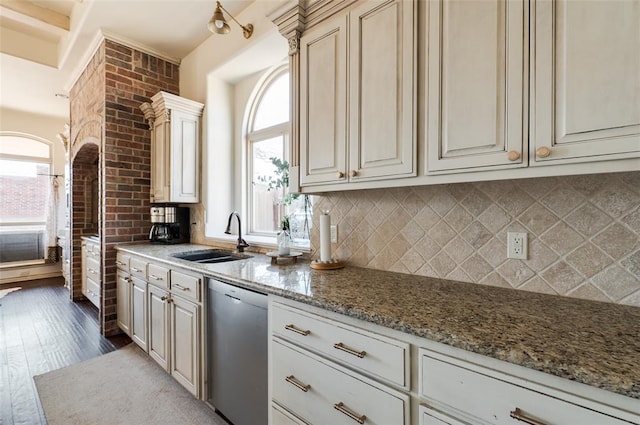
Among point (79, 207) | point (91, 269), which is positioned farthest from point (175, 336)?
point (79, 207)

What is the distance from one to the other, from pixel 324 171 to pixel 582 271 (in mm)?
1207

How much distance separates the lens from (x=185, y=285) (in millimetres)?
2004

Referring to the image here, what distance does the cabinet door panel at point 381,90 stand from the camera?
137 centimetres

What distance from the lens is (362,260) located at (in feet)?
6.09

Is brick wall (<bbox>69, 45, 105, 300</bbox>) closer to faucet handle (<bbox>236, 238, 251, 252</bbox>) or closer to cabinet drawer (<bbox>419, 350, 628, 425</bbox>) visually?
faucet handle (<bbox>236, 238, 251, 252</bbox>)

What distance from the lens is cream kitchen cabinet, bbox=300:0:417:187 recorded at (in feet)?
4.54

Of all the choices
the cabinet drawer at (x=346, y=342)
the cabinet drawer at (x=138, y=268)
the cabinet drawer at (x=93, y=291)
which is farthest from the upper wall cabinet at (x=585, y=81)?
the cabinet drawer at (x=93, y=291)

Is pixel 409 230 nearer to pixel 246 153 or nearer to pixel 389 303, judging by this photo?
pixel 389 303

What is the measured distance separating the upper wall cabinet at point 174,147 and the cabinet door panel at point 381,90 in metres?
2.13

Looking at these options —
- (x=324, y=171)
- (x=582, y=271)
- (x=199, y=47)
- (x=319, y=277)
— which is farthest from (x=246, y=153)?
(x=582, y=271)

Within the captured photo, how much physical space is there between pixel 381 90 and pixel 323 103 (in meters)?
0.37

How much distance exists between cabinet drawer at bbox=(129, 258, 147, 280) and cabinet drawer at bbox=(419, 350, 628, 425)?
2353mm

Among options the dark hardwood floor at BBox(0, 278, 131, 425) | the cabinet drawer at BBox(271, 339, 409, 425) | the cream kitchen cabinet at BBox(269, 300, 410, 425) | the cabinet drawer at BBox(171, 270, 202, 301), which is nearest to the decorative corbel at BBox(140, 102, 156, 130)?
the cabinet drawer at BBox(171, 270, 202, 301)

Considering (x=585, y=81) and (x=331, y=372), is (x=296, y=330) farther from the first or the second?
(x=585, y=81)
